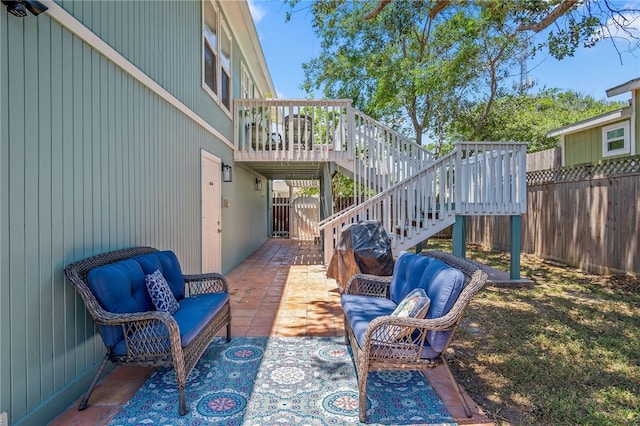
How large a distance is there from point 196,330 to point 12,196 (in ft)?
4.54

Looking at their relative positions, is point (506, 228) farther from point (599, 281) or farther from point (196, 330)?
point (196, 330)

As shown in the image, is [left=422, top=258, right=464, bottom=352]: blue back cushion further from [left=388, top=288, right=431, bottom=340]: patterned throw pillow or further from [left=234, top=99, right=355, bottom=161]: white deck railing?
[left=234, top=99, right=355, bottom=161]: white deck railing

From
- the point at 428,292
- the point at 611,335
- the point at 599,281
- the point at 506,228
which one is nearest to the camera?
the point at 428,292

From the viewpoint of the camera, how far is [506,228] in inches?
350

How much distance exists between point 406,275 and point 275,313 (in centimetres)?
194

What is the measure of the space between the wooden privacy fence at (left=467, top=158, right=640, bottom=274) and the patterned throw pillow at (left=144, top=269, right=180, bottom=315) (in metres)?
6.81

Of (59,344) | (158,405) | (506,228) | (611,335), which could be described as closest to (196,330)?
(158,405)

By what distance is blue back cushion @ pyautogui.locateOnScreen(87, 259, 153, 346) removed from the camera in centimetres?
228

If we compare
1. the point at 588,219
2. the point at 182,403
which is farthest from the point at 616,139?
the point at 182,403

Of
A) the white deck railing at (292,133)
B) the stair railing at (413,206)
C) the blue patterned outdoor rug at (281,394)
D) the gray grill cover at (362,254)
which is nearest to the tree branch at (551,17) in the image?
the stair railing at (413,206)

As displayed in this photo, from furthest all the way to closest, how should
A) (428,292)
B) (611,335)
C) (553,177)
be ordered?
(553,177), (611,335), (428,292)

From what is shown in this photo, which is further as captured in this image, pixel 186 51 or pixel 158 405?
pixel 186 51

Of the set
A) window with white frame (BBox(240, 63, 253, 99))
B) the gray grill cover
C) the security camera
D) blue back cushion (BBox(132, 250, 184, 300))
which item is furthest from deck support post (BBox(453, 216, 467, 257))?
window with white frame (BBox(240, 63, 253, 99))

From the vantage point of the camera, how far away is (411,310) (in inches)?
91.1
